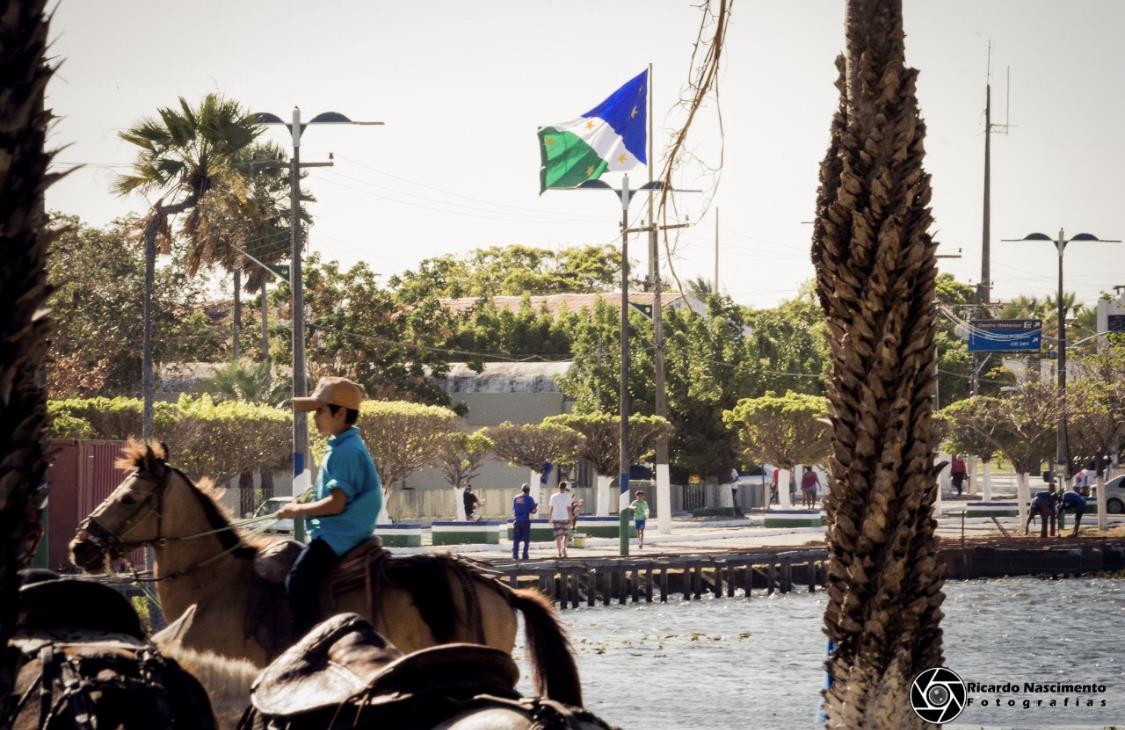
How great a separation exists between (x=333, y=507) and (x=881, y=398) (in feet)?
11.8

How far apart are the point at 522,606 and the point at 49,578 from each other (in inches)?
132

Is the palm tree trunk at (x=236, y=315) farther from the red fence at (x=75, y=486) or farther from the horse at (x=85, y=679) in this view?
the horse at (x=85, y=679)

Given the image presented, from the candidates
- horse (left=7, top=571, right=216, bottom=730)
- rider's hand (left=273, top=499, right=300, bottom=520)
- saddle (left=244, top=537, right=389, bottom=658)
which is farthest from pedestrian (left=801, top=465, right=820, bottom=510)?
horse (left=7, top=571, right=216, bottom=730)

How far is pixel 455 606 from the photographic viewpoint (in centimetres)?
920

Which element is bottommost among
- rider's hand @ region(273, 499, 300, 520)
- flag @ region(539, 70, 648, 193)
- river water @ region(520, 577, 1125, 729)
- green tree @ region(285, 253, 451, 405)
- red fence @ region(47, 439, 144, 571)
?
river water @ region(520, 577, 1125, 729)

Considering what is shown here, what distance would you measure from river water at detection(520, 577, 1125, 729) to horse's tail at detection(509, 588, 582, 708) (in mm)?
9437

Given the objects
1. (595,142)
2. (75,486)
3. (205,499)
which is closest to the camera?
(205,499)

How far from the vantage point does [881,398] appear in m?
6.12

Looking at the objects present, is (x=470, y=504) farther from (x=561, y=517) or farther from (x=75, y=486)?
(x=75, y=486)

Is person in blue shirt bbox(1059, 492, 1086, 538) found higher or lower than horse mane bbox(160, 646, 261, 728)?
lower

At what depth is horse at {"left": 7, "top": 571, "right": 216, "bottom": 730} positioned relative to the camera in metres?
4.59

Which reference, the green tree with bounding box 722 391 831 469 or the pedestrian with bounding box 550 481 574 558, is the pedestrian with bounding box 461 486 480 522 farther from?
Answer: the green tree with bounding box 722 391 831 469

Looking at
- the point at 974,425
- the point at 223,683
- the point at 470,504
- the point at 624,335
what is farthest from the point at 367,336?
the point at 223,683

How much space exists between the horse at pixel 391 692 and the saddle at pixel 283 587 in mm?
3684
